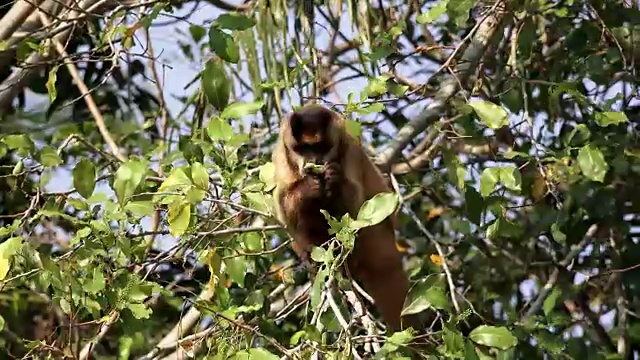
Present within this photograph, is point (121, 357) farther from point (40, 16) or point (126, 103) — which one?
point (126, 103)

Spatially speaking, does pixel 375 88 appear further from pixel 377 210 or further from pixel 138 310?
pixel 138 310

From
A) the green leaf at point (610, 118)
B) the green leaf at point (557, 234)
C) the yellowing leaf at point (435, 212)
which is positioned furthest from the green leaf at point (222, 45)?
the yellowing leaf at point (435, 212)

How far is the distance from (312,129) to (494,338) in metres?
1.27

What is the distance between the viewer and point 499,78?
406 centimetres

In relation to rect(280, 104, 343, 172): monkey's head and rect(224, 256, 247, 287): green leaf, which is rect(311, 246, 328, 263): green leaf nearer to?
rect(224, 256, 247, 287): green leaf

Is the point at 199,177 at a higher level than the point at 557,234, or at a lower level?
higher

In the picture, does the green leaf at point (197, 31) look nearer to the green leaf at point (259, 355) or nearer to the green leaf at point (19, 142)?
the green leaf at point (19, 142)

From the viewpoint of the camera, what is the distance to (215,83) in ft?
9.31

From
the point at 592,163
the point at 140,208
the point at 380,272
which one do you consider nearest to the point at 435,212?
the point at 380,272

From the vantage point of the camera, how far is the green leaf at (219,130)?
9.10 feet

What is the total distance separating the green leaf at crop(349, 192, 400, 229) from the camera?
7.65ft

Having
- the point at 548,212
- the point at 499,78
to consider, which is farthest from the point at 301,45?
the point at 548,212

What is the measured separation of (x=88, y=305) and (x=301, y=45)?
56.0 inches

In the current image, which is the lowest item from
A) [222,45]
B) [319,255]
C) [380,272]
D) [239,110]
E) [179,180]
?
[380,272]
